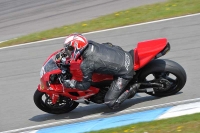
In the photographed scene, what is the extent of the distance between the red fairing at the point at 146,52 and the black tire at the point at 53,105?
1.40m

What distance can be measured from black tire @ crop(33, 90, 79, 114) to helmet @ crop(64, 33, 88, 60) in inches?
39.4

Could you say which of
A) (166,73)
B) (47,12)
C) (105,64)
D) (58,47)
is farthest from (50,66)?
(47,12)

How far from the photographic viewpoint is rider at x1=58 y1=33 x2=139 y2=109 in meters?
7.78

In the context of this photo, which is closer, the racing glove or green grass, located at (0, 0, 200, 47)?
the racing glove

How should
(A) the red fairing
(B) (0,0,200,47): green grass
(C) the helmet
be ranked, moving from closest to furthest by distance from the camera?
(C) the helmet < (A) the red fairing < (B) (0,0,200,47): green grass

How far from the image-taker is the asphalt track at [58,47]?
8.53 meters

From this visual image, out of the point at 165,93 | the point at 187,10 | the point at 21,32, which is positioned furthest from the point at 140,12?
the point at 165,93

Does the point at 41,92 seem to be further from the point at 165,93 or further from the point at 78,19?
the point at 78,19

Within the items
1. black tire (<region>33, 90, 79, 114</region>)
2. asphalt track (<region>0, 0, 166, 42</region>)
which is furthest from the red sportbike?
asphalt track (<region>0, 0, 166, 42</region>)

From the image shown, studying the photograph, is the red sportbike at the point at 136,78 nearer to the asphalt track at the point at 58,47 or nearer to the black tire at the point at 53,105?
the black tire at the point at 53,105

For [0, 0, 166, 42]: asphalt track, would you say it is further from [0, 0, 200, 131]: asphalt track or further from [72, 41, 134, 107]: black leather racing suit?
[72, 41, 134, 107]: black leather racing suit

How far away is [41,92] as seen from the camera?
27.3 feet

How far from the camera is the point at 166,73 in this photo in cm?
827

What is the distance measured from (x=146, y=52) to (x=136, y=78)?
A: 0.56 m
